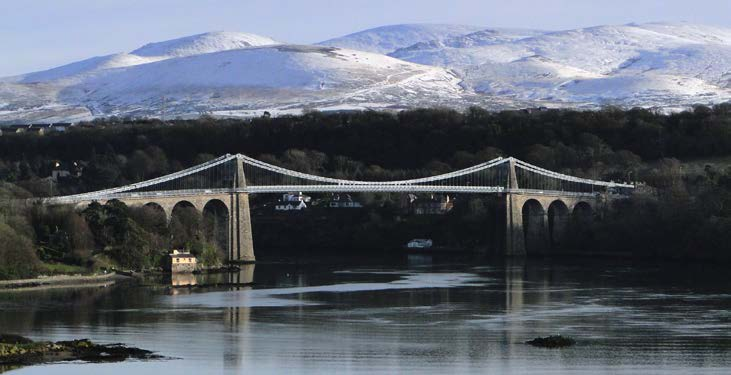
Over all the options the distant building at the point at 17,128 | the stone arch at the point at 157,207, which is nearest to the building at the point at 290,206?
the stone arch at the point at 157,207

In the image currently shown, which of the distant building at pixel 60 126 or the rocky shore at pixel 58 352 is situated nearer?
the rocky shore at pixel 58 352

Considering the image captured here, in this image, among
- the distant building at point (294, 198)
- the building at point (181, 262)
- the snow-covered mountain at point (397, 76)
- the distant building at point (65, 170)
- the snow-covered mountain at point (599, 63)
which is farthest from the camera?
the snow-covered mountain at point (599, 63)

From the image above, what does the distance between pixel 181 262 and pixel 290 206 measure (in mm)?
23893

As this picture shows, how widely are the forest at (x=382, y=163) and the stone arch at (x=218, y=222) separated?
1.64m

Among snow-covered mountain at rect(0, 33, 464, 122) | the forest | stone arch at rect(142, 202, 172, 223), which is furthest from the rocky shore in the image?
snow-covered mountain at rect(0, 33, 464, 122)

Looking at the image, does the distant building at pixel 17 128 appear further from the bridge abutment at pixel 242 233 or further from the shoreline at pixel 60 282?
the shoreline at pixel 60 282

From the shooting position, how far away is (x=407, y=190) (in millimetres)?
73125

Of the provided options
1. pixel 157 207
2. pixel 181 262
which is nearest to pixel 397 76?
pixel 157 207

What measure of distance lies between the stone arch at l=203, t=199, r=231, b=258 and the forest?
1638mm

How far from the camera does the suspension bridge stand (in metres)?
67.8

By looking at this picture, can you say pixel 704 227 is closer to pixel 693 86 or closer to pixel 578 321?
pixel 578 321

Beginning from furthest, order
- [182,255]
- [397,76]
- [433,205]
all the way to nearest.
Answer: [397,76] → [433,205] → [182,255]

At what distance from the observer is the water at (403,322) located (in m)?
36.1

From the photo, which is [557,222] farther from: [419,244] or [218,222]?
[218,222]
